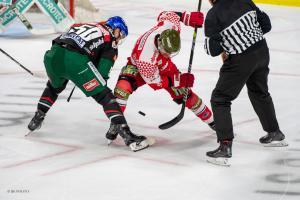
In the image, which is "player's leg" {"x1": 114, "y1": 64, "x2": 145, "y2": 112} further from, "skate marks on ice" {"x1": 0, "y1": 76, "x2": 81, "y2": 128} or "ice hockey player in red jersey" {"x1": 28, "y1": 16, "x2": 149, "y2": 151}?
"skate marks on ice" {"x1": 0, "y1": 76, "x2": 81, "y2": 128}

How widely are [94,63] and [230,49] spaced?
0.87 metres

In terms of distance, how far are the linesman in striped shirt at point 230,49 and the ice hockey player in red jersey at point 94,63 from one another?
544mm

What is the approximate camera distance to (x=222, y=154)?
4.19 metres

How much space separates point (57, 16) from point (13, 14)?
1.82ft

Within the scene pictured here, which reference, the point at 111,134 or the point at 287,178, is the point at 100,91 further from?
Result: the point at 287,178

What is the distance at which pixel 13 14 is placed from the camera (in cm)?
891

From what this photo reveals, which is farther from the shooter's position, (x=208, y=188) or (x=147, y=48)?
(x=147, y=48)

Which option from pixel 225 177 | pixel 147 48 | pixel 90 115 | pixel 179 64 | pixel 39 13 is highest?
pixel 147 48

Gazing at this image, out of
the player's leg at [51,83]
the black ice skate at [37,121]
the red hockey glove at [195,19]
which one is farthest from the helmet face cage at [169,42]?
the black ice skate at [37,121]

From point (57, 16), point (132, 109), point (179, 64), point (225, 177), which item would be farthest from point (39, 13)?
point (225, 177)

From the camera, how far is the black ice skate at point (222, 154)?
4.18 m

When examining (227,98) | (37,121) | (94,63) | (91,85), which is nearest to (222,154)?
(227,98)

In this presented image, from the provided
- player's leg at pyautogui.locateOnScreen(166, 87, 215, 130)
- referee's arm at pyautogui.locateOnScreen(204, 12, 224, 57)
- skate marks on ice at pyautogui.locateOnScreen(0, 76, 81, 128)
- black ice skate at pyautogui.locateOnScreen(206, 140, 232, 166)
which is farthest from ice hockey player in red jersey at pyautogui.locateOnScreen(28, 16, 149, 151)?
skate marks on ice at pyautogui.locateOnScreen(0, 76, 81, 128)

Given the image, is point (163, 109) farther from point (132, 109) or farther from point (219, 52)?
point (219, 52)
